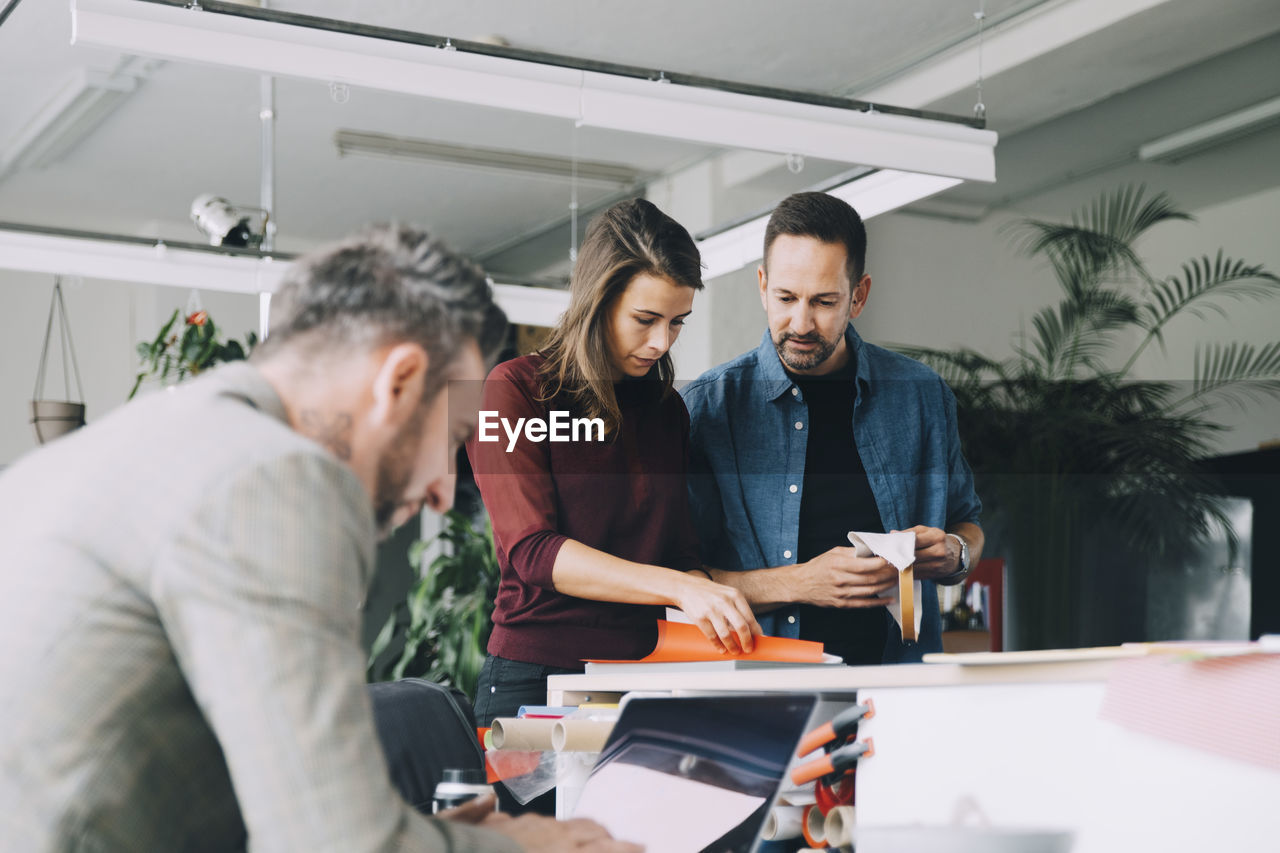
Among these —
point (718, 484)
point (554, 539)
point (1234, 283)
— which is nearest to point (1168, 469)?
point (1234, 283)

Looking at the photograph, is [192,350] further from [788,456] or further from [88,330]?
[788,456]

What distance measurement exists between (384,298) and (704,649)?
0.88 meters

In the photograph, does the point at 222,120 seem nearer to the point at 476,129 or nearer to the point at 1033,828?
the point at 476,129

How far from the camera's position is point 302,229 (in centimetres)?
715

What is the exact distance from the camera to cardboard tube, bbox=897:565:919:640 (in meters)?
1.81

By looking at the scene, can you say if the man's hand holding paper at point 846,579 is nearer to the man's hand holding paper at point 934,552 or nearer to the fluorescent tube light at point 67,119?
the man's hand holding paper at point 934,552

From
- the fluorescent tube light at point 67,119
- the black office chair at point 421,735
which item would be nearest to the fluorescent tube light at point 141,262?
the fluorescent tube light at point 67,119

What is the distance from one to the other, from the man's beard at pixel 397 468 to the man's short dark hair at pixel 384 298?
3 centimetres

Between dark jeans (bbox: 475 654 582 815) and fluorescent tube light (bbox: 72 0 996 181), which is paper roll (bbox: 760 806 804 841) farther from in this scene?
fluorescent tube light (bbox: 72 0 996 181)

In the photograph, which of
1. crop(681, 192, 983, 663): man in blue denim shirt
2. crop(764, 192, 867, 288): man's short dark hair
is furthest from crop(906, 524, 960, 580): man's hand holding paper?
crop(764, 192, 867, 288): man's short dark hair

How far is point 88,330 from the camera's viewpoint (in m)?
7.01

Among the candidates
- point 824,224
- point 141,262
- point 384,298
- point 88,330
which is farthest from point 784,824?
point 88,330

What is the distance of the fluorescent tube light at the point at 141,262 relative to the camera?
3744mm

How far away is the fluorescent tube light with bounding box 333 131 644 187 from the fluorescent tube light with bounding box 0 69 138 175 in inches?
37.3
